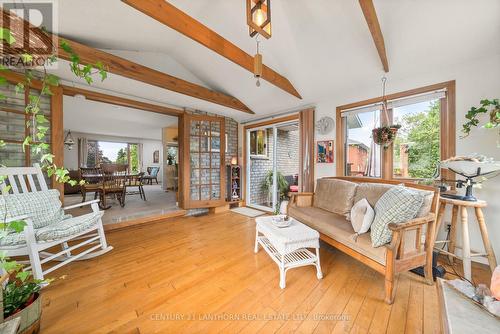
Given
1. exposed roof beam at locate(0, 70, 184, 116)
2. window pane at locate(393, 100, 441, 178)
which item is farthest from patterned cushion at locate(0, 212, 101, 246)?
window pane at locate(393, 100, 441, 178)

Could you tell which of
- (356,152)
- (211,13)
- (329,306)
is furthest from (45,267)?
(356,152)

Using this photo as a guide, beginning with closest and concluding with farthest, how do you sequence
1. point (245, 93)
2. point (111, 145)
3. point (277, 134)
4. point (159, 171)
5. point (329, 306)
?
point (329, 306), point (245, 93), point (277, 134), point (111, 145), point (159, 171)

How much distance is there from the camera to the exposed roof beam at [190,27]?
1.66 metres

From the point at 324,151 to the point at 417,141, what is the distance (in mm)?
1182

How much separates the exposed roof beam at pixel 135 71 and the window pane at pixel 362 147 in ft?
7.25

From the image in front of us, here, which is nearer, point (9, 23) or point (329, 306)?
point (9, 23)

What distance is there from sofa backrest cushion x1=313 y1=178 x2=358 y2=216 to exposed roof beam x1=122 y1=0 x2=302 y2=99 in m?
1.78

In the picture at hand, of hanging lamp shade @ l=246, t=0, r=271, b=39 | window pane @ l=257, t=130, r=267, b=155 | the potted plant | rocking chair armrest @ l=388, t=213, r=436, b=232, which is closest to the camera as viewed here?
the potted plant

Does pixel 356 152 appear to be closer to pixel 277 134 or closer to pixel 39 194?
pixel 277 134

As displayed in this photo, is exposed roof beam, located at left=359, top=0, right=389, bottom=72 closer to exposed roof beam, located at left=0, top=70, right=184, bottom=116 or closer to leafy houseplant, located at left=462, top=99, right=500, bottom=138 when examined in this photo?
leafy houseplant, located at left=462, top=99, right=500, bottom=138

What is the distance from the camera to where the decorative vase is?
3.53 ft

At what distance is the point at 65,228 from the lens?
1.77 metres

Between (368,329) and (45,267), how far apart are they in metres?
2.96

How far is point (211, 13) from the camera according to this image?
2.27 metres
